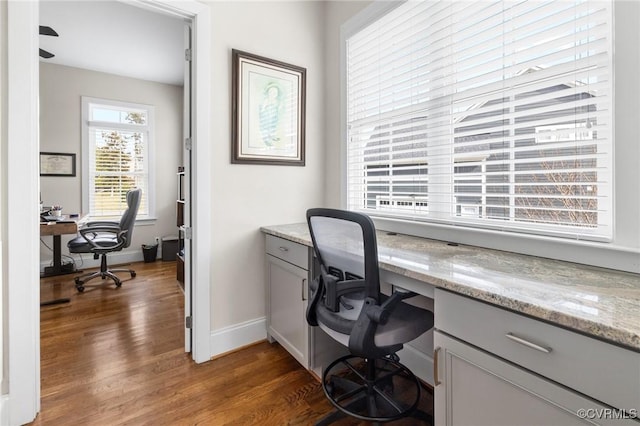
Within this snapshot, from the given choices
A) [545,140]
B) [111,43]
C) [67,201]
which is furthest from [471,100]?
[67,201]

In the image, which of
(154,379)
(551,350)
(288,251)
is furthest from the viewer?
(288,251)

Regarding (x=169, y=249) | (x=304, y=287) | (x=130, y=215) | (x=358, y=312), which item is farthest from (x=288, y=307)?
(x=169, y=249)

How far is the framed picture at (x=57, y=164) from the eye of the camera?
4102mm

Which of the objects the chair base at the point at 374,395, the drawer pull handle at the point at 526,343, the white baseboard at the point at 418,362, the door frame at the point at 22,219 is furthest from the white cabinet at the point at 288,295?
the door frame at the point at 22,219

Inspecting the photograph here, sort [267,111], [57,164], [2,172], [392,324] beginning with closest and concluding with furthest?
[392,324], [2,172], [267,111], [57,164]

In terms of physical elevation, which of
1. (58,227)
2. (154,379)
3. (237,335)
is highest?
(58,227)

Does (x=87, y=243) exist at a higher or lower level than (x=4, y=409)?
higher

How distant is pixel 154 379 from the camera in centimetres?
186

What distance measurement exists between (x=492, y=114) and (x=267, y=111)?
1.50 meters

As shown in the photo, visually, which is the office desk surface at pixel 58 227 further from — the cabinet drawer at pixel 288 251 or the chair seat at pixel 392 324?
the chair seat at pixel 392 324

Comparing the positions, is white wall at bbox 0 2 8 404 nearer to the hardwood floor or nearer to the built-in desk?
the hardwood floor

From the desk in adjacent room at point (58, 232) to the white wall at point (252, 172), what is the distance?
2.03m

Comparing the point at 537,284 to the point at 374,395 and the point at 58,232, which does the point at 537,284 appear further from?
the point at 58,232

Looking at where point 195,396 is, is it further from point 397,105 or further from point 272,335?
point 397,105
